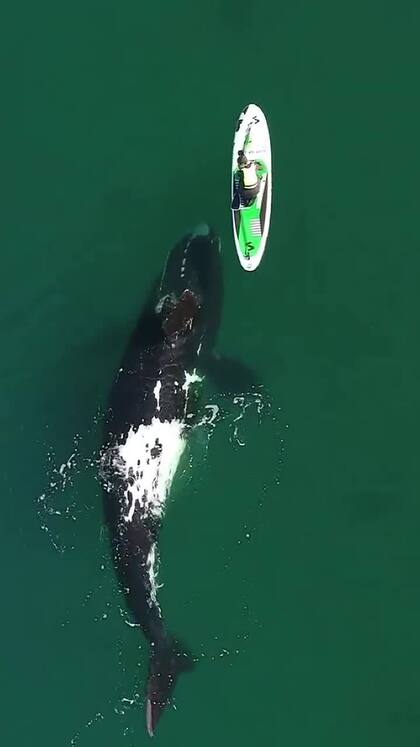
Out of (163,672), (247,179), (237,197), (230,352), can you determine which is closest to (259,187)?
(247,179)

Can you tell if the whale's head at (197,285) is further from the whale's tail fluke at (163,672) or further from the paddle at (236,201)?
the whale's tail fluke at (163,672)

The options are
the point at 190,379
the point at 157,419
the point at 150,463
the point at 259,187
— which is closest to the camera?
the point at 259,187

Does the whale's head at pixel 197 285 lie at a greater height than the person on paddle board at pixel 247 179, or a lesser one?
lesser

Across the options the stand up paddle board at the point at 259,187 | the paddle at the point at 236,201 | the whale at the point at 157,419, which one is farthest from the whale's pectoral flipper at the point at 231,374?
the paddle at the point at 236,201

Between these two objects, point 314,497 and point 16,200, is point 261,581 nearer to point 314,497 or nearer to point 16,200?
point 314,497

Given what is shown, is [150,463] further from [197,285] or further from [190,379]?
[197,285]

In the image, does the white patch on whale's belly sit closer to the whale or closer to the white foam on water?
the whale
